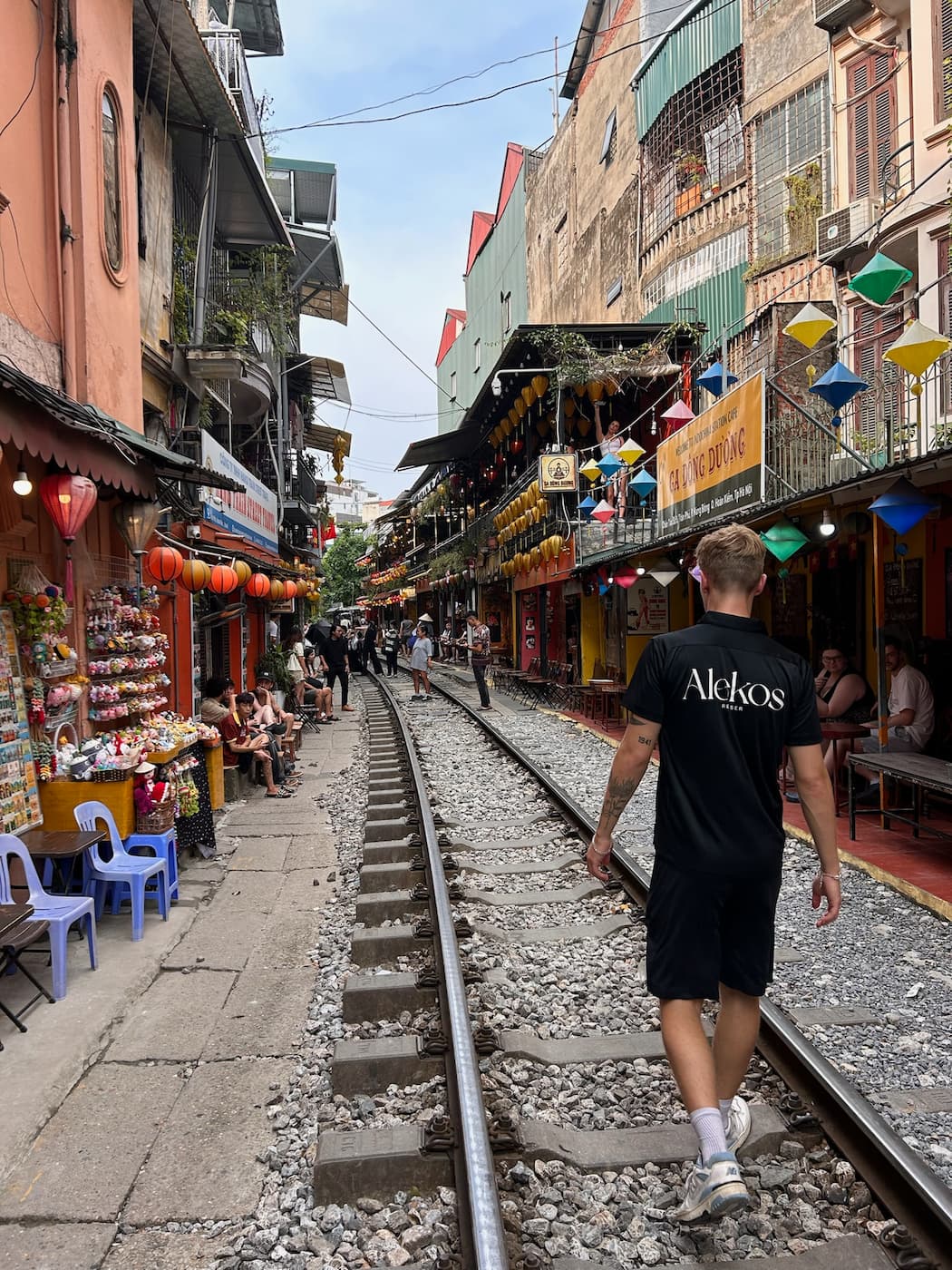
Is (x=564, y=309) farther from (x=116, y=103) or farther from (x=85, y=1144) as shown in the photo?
(x=85, y=1144)

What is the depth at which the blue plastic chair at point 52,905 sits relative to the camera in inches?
191

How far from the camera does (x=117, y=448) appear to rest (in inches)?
256

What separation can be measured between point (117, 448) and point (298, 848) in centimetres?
409

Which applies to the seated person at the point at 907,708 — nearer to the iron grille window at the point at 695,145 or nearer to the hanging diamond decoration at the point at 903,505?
the hanging diamond decoration at the point at 903,505

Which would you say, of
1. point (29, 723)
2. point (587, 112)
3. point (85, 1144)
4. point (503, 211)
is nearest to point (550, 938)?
point (85, 1144)

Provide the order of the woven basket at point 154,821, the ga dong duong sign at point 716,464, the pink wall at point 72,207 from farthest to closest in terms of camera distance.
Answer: the ga dong duong sign at point 716,464 → the pink wall at point 72,207 → the woven basket at point 154,821

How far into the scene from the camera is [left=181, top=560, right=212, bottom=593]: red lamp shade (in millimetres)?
10055

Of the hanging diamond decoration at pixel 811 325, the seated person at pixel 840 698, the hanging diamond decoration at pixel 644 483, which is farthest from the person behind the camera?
the hanging diamond decoration at pixel 644 483

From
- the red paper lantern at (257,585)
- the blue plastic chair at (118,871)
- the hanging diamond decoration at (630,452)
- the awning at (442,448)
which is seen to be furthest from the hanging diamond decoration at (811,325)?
the awning at (442,448)

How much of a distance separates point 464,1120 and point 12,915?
8.80 feet

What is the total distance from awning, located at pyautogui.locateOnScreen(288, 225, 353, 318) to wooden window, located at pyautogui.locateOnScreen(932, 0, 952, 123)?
13.1 m

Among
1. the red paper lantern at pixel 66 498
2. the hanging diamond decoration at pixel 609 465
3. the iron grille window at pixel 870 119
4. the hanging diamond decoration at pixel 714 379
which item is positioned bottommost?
the red paper lantern at pixel 66 498

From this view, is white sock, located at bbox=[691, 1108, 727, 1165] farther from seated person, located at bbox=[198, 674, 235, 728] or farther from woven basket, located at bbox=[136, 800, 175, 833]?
seated person, located at bbox=[198, 674, 235, 728]

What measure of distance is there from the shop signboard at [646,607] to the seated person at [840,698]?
750cm
